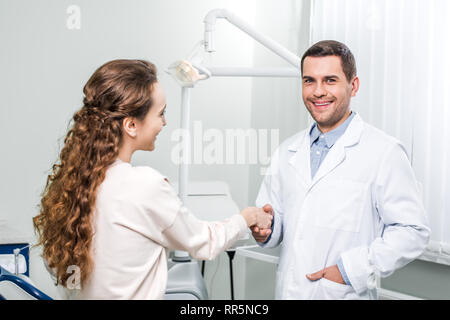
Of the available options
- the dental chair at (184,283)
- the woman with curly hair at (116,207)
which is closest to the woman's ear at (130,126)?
the woman with curly hair at (116,207)

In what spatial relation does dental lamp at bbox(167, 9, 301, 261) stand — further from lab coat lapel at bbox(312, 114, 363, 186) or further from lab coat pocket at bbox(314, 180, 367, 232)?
lab coat pocket at bbox(314, 180, 367, 232)

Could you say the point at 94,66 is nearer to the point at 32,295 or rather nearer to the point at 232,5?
the point at 232,5

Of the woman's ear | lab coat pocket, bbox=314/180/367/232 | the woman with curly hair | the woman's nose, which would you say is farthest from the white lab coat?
the woman's ear

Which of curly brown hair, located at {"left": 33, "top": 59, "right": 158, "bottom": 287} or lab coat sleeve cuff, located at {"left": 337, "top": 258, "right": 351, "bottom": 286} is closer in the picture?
curly brown hair, located at {"left": 33, "top": 59, "right": 158, "bottom": 287}

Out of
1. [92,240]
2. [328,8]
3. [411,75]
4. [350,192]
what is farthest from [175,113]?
[92,240]

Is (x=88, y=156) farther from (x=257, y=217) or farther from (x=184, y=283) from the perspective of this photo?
(x=184, y=283)

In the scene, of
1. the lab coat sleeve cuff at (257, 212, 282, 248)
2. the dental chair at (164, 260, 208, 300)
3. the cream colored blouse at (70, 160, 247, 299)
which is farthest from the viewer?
the dental chair at (164, 260, 208, 300)

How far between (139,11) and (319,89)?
4.44 feet

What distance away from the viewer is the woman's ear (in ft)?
3.20

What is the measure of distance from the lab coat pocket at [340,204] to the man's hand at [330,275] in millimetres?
106

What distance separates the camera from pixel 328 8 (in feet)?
6.68

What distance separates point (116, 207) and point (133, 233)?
0.19ft

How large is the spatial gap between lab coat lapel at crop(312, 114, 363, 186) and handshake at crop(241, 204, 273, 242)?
164 millimetres

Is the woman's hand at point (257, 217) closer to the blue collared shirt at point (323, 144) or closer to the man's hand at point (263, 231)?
the man's hand at point (263, 231)
